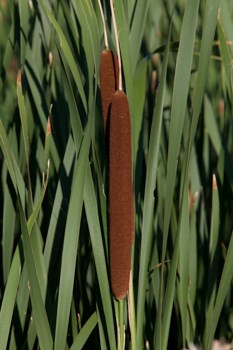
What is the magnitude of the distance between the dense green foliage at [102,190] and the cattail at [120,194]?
0.03 m

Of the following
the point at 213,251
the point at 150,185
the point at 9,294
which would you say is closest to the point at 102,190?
the point at 150,185

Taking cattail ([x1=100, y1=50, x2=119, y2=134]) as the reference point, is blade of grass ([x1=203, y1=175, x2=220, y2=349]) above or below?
below

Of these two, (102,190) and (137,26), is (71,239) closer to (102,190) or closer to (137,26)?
(102,190)

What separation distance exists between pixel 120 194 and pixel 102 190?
6 centimetres

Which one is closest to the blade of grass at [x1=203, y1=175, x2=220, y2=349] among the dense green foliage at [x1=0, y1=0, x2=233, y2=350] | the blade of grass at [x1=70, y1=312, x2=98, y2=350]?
the dense green foliage at [x1=0, y1=0, x2=233, y2=350]

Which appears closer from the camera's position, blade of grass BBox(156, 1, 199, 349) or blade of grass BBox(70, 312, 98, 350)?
blade of grass BBox(156, 1, 199, 349)

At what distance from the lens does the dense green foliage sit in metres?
0.87

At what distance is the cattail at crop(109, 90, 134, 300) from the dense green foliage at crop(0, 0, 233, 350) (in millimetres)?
32

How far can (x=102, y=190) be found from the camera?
893 mm

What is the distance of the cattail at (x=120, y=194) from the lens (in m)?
0.82

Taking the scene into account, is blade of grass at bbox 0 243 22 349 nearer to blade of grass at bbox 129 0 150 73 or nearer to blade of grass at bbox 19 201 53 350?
blade of grass at bbox 19 201 53 350

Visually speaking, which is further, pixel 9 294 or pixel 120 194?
pixel 9 294

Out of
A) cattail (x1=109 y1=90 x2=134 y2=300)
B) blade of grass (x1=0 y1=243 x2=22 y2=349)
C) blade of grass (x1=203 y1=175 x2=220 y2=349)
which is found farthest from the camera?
blade of grass (x1=203 y1=175 x2=220 y2=349)

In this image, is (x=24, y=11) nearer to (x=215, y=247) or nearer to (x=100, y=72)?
(x=100, y=72)
